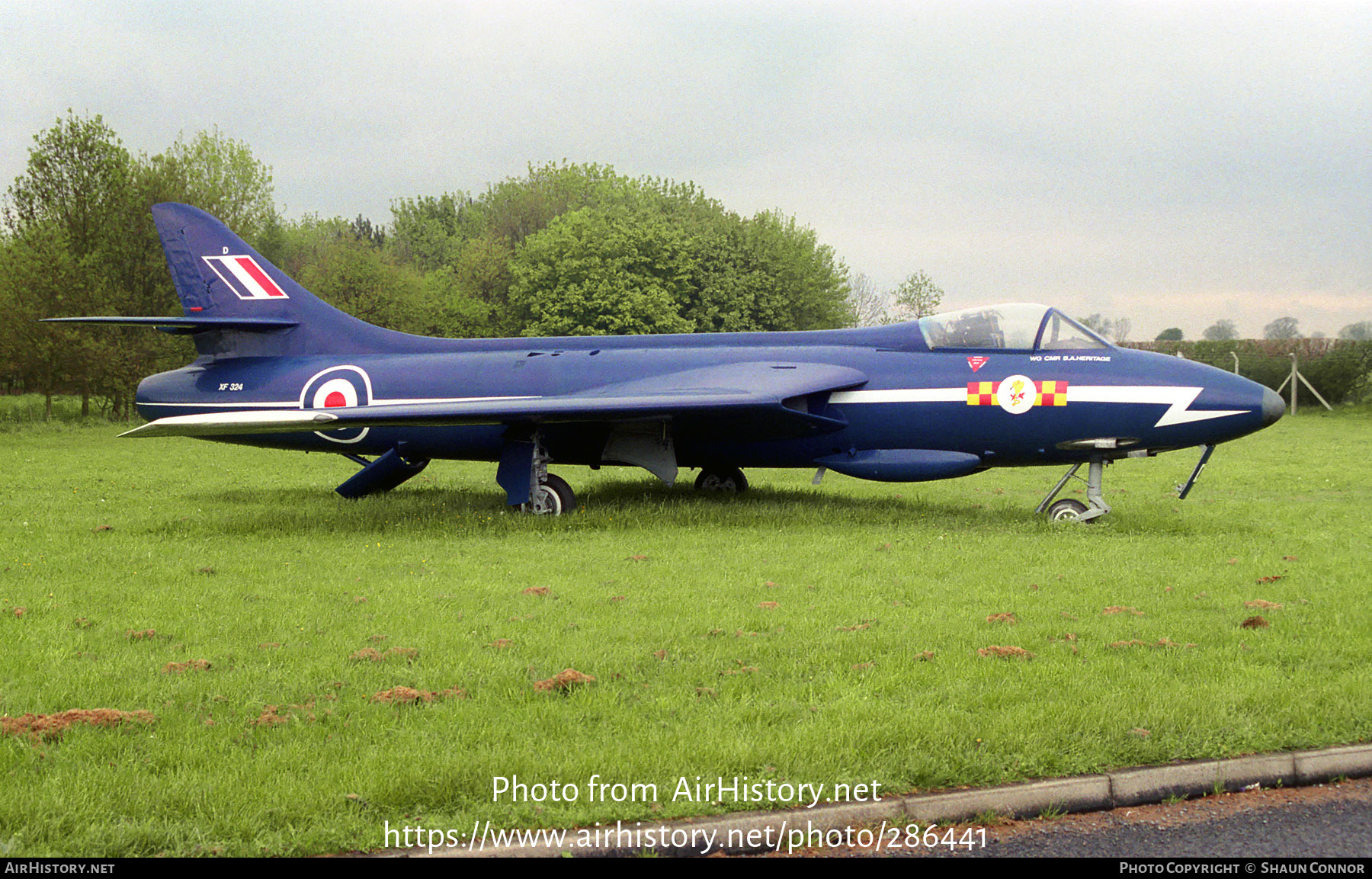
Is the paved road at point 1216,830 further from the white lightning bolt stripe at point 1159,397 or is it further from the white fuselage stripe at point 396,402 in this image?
the white fuselage stripe at point 396,402

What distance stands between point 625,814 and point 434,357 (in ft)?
37.8

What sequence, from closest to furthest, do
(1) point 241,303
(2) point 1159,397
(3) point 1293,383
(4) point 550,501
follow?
(2) point 1159,397
(4) point 550,501
(1) point 241,303
(3) point 1293,383

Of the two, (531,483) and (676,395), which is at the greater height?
(676,395)

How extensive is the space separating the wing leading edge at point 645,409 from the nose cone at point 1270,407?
4.59 metres

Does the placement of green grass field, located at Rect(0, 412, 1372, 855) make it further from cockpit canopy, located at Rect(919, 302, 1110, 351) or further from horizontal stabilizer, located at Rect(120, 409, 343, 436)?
cockpit canopy, located at Rect(919, 302, 1110, 351)

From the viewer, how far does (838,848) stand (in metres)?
3.80

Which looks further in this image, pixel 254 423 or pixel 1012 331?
pixel 1012 331

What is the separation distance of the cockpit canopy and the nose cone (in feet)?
5.96

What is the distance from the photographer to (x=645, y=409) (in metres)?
12.0

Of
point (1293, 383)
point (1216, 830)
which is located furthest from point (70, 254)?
point (1293, 383)

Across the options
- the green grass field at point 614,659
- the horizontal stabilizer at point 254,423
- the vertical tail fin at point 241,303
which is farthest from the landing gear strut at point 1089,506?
the vertical tail fin at point 241,303

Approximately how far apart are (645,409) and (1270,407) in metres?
7.21

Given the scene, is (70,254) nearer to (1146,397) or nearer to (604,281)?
(604,281)

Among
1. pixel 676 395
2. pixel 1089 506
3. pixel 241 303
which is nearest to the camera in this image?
pixel 1089 506
